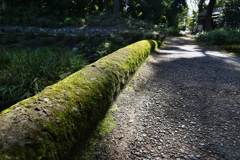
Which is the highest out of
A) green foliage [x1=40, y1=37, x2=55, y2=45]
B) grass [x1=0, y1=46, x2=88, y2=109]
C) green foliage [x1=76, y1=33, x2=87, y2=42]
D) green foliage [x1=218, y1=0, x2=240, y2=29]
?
green foliage [x1=218, y1=0, x2=240, y2=29]

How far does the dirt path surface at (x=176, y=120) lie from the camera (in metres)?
1.70

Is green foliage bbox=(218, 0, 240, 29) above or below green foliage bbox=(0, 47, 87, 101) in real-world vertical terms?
above

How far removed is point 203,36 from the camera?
12.0 metres

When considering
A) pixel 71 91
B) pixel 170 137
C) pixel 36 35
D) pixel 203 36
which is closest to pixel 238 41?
pixel 203 36

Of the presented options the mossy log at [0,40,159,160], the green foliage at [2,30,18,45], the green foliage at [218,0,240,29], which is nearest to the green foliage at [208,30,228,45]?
the green foliage at [218,0,240,29]

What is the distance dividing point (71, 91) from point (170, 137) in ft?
3.75

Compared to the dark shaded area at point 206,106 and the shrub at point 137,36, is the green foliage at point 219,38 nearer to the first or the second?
the shrub at point 137,36

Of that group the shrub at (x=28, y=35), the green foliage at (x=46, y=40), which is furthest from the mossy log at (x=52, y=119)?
the shrub at (x=28, y=35)

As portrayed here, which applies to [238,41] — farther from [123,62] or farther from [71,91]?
[71,91]

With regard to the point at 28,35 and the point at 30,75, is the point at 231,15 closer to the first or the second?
the point at 28,35

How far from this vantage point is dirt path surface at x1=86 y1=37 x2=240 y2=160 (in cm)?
170

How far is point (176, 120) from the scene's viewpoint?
222 centimetres

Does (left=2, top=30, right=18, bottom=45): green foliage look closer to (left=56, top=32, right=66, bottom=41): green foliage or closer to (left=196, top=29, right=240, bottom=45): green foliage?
(left=56, top=32, right=66, bottom=41): green foliage

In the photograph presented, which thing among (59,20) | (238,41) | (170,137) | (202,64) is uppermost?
(59,20)
